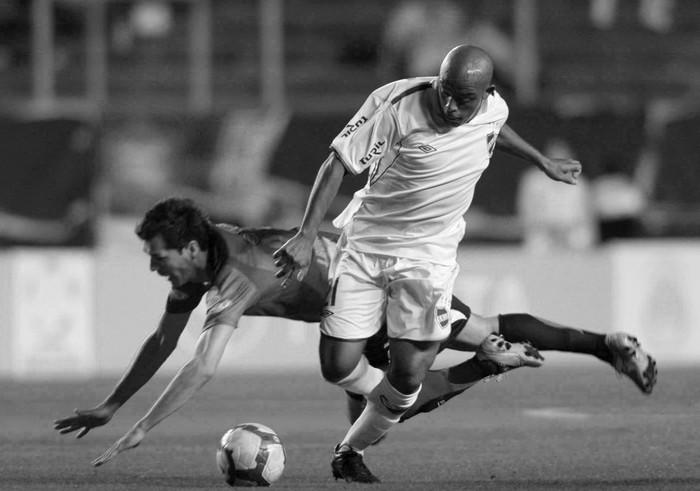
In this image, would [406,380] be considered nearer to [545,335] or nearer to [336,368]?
[336,368]

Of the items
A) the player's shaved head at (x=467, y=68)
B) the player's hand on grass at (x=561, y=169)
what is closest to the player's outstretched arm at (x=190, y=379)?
the player's shaved head at (x=467, y=68)

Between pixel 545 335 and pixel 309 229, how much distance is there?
1750 mm

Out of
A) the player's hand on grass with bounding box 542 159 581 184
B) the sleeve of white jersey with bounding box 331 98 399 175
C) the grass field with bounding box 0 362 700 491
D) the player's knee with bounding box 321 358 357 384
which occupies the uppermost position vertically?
the sleeve of white jersey with bounding box 331 98 399 175

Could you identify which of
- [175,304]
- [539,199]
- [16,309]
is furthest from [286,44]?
[175,304]

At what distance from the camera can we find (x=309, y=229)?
20.0 feet

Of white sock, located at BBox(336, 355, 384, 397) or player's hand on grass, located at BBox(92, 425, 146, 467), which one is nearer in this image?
player's hand on grass, located at BBox(92, 425, 146, 467)

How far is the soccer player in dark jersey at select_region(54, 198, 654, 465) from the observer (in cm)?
640

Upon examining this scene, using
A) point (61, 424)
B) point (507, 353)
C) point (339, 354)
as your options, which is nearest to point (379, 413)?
point (339, 354)

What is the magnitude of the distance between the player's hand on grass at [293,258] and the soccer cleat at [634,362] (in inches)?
71.7

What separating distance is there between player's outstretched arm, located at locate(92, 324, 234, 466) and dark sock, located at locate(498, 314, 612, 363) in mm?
1663

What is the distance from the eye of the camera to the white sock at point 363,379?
7.06m

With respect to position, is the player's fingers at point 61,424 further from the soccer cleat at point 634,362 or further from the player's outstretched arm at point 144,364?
the soccer cleat at point 634,362

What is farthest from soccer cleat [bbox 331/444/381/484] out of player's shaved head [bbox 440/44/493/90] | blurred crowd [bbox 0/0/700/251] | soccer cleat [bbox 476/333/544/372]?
blurred crowd [bbox 0/0/700/251]

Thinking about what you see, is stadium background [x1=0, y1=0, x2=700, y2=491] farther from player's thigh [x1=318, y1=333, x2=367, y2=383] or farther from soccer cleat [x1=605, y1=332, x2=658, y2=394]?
player's thigh [x1=318, y1=333, x2=367, y2=383]
